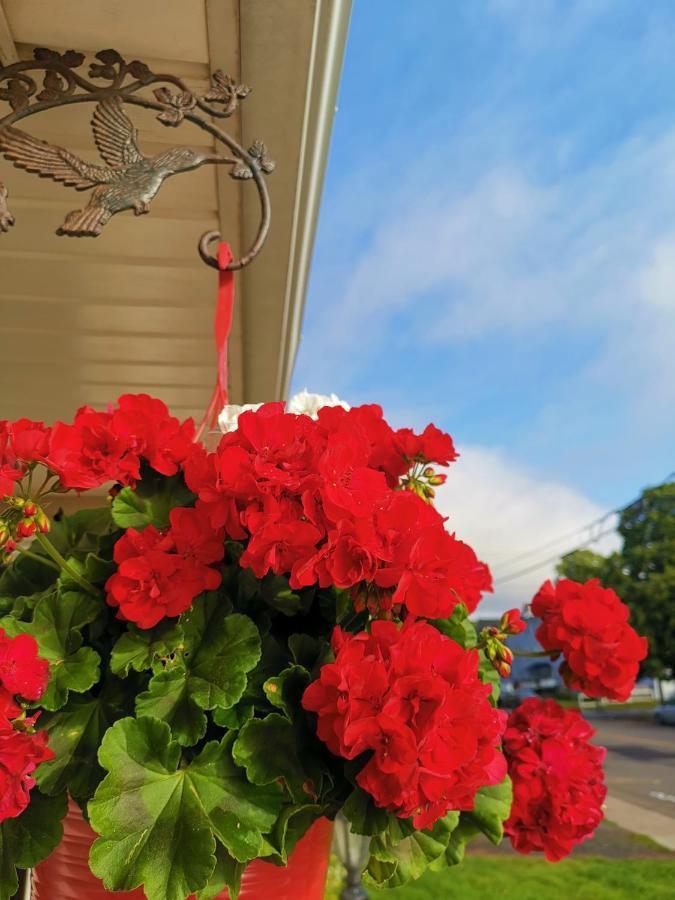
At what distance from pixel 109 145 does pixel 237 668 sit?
52 cm

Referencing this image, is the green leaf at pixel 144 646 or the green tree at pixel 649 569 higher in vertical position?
the green tree at pixel 649 569

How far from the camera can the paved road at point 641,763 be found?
10656 mm

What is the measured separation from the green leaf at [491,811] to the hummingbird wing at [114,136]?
67cm

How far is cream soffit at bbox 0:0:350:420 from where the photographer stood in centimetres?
89

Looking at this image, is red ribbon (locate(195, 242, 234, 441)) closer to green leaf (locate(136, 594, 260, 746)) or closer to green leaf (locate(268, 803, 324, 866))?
green leaf (locate(136, 594, 260, 746))

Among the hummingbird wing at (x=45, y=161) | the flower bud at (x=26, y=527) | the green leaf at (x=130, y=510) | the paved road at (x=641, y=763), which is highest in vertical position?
the hummingbird wing at (x=45, y=161)

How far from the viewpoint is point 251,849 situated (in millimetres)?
445

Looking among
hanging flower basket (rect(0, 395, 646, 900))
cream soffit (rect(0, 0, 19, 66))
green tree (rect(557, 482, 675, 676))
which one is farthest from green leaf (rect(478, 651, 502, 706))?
green tree (rect(557, 482, 675, 676))

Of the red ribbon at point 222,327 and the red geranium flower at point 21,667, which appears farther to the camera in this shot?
the red ribbon at point 222,327


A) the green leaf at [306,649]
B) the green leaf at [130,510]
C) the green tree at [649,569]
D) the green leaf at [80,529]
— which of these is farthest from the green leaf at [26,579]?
the green tree at [649,569]

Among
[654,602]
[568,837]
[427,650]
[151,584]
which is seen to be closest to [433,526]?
[427,650]

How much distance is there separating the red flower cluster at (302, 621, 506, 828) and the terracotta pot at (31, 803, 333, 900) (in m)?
0.11

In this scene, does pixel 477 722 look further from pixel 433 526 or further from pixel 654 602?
pixel 654 602

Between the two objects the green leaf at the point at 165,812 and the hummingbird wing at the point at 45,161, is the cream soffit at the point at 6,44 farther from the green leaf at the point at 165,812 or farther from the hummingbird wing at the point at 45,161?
the green leaf at the point at 165,812
